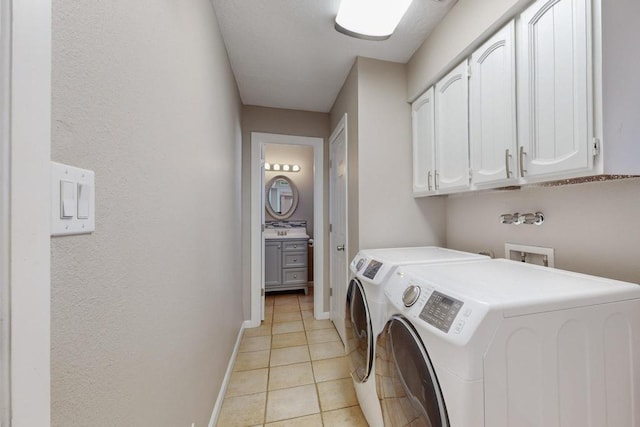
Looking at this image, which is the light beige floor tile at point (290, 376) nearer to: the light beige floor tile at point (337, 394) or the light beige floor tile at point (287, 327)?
the light beige floor tile at point (337, 394)

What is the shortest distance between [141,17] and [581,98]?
1.43 metres

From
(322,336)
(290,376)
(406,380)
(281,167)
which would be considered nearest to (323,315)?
(322,336)

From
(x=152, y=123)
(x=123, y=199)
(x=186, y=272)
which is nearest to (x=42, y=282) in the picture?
(x=123, y=199)

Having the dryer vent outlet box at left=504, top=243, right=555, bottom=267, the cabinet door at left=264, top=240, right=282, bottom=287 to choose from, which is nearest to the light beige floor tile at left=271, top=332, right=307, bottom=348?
the cabinet door at left=264, top=240, right=282, bottom=287

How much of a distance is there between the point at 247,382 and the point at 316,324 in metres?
1.03

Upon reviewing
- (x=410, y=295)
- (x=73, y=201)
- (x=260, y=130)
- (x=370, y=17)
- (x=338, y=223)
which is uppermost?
(x=370, y=17)

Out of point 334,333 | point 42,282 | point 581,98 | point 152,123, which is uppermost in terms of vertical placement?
point 581,98

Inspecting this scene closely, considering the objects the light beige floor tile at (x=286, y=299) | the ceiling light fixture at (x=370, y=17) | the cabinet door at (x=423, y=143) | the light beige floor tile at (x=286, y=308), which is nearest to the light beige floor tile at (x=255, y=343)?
the light beige floor tile at (x=286, y=308)

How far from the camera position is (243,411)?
1578mm

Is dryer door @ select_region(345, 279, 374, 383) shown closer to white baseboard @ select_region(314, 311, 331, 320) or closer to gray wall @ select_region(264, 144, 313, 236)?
white baseboard @ select_region(314, 311, 331, 320)

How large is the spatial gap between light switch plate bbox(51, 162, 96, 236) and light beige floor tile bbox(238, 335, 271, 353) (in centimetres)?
213

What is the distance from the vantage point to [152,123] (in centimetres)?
78

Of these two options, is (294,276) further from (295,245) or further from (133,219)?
(133,219)

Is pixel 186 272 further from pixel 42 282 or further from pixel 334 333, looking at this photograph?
pixel 334 333
